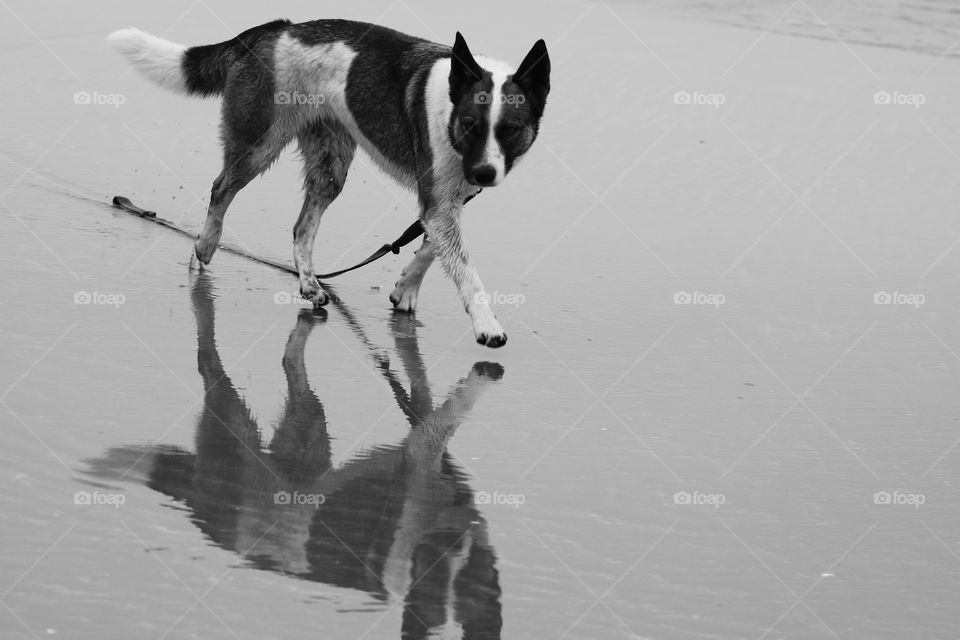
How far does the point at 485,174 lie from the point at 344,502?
7.22 ft

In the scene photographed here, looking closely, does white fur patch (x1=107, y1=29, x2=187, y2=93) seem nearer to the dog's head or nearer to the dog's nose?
the dog's head

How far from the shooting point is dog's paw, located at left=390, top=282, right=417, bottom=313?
680 centimetres

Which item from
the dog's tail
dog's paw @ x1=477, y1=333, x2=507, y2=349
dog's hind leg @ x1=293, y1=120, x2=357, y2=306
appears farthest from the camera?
the dog's tail

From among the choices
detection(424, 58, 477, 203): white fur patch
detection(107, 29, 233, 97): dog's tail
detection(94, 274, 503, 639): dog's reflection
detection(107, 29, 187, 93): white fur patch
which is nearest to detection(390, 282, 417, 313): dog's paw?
detection(424, 58, 477, 203): white fur patch

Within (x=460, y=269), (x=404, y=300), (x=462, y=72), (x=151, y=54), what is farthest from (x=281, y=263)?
(x=462, y=72)

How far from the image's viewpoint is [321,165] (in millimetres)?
7434

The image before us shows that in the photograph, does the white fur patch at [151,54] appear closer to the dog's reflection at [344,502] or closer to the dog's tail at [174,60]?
the dog's tail at [174,60]

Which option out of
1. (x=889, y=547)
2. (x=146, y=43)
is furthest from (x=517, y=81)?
(x=889, y=547)

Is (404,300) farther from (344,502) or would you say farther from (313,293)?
(344,502)

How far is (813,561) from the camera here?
417cm

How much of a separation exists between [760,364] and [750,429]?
0.86m

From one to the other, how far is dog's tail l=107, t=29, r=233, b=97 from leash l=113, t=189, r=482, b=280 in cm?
70

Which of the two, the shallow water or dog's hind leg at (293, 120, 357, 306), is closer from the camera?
the shallow water

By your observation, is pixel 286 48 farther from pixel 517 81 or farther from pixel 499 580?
pixel 499 580
